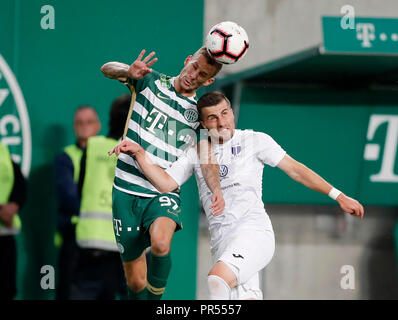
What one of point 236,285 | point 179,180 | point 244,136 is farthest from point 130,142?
point 236,285

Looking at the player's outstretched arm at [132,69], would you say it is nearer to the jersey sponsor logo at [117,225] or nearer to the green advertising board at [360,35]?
the jersey sponsor logo at [117,225]

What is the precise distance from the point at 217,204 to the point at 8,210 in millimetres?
2349

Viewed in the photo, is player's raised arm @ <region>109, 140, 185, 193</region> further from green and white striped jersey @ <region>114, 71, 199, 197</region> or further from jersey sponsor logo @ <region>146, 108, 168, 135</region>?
jersey sponsor logo @ <region>146, 108, 168, 135</region>

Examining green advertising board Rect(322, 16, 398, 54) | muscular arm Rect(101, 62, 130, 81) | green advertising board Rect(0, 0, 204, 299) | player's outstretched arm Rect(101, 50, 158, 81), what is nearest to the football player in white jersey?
player's outstretched arm Rect(101, 50, 158, 81)

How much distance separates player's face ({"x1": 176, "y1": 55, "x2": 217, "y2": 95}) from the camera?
4293mm

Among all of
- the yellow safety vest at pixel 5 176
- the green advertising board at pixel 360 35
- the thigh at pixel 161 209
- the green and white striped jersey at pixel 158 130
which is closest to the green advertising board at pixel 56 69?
the yellow safety vest at pixel 5 176

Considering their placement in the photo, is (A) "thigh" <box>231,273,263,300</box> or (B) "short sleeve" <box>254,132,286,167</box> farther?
(B) "short sleeve" <box>254,132,286,167</box>

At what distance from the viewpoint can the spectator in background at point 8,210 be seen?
540 centimetres

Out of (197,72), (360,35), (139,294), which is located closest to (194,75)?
(197,72)

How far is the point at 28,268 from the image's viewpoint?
6105 mm

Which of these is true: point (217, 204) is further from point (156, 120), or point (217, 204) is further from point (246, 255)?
point (156, 120)

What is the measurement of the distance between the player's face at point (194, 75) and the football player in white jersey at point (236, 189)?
0.46 ft

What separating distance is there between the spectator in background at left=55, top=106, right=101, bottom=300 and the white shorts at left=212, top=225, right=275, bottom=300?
5.93 feet

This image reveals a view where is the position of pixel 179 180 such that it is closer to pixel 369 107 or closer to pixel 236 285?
pixel 236 285
